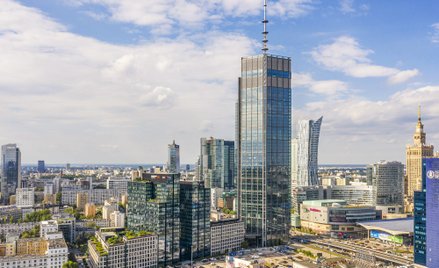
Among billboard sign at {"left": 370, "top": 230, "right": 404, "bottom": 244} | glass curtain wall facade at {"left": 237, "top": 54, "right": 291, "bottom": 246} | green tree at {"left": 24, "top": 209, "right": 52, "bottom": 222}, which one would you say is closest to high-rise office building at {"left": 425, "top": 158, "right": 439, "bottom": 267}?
billboard sign at {"left": 370, "top": 230, "right": 404, "bottom": 244}

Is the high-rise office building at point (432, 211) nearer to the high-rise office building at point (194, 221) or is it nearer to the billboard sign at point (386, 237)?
the billboard sign at point (386, 237)

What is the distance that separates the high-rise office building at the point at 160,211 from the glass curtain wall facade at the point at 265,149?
1306 inches

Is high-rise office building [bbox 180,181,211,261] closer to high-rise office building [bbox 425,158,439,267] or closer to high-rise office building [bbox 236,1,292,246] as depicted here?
high-rise office building [bbox 236,1,292,246]

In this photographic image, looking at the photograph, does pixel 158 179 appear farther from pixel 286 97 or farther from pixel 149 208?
pixel 286 97

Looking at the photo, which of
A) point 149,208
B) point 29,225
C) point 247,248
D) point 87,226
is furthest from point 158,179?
point 29,225

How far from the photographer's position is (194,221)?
386 ft

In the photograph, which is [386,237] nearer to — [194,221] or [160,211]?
[194,221]

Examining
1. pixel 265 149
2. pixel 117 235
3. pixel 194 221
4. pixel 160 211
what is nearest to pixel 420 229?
pixel 265 149

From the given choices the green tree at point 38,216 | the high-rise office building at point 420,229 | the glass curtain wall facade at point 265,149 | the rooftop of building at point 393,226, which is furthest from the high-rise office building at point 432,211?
the green tree at point 38,216

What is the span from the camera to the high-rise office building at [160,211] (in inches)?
4343

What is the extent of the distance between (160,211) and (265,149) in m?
44.7

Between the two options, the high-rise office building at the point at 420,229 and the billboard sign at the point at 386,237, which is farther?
the billboard sign at the point at 386,237

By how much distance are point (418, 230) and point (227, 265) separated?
46.2 m

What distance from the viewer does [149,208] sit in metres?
114
